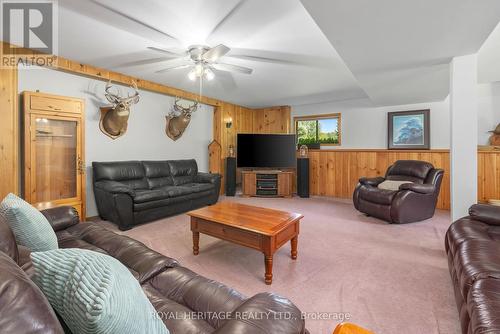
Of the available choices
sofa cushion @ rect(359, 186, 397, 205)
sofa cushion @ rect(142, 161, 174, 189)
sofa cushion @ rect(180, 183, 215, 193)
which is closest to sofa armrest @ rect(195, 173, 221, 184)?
sofa cushion @ rect(180, 183, 215, 193)

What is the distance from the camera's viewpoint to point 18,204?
1.42 m

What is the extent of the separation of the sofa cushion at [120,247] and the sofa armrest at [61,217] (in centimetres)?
4

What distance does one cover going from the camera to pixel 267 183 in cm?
590

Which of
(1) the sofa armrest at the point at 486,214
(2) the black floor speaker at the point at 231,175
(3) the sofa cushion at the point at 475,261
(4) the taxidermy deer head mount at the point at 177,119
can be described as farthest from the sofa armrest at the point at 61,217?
(2) the black floor speaker at the point at 231,175

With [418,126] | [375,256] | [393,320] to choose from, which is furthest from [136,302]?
[418,126]

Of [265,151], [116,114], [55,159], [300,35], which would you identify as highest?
[300,35]

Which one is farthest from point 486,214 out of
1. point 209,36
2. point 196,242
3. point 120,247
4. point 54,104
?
point 54,104

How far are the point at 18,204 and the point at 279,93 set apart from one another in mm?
4646

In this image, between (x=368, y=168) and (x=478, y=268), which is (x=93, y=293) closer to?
(x=478, y=268)

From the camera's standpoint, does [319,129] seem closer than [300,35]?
No

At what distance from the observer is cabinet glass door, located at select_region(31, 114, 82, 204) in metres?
3.11

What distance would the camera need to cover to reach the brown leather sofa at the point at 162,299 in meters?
0.48

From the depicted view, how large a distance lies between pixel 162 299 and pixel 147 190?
2944 mm

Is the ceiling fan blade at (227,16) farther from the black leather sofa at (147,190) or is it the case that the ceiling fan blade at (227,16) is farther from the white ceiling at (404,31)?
the black leather sofa at (147,190)
